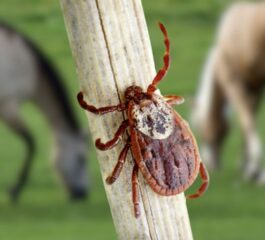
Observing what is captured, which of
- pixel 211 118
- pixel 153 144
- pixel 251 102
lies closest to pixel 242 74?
pixel 251 102

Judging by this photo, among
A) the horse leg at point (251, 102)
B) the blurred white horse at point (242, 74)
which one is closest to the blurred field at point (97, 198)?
the horse leg at point (251, 102)

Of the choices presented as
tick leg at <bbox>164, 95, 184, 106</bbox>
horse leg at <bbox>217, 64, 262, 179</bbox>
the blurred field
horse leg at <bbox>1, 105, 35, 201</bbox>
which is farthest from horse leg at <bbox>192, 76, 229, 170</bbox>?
tick leg at <bbox>164, 95, 184, 106</bbox>

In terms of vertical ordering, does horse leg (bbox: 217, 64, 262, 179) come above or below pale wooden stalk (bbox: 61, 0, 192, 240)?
below

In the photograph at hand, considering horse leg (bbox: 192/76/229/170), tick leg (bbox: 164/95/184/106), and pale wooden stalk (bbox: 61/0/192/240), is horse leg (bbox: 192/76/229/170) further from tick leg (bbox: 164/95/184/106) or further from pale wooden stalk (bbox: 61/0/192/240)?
pale wooden stalk (bbox: 61/0/192/240)

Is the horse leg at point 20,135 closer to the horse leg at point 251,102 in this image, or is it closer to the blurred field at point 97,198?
the blurred field at point 97,198

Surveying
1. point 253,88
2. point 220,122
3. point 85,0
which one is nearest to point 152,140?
point 85,0

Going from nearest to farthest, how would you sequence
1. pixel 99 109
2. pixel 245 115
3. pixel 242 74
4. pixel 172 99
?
pixel 99 109 < pixel 172 99 < pixel 245 115 < pixel 242 74

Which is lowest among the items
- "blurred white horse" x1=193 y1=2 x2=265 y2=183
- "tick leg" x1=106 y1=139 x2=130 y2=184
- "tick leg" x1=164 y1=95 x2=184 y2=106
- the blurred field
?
the blurred field

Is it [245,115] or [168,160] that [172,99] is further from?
[245,115]
